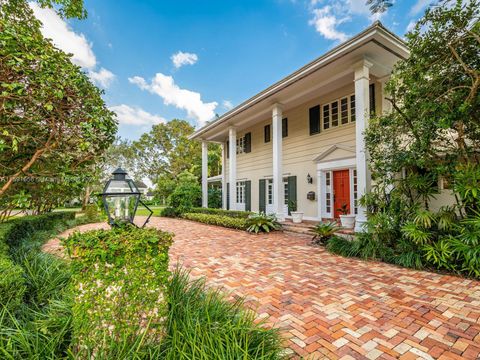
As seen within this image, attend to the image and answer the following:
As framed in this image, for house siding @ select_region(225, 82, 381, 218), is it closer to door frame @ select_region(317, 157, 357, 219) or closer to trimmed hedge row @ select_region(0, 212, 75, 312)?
door frame @ select_region(317, 157, 357, 219)

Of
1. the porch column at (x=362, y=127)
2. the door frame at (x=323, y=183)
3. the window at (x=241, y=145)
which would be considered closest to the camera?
the porch column at (x=362, y=127)

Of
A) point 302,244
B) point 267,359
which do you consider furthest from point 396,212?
point 267,359

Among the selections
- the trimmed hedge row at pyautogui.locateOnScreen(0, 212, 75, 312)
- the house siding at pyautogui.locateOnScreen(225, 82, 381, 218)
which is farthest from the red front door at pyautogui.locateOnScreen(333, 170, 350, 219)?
the trimmed hedge row at pyautogui.locateOnScreen(0, 212, 75, 312)

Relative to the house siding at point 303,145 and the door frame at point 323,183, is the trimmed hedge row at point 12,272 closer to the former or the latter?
the door frame at point 323,183

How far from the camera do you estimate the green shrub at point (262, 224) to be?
841 cm

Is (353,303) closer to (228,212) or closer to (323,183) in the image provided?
(323,183)

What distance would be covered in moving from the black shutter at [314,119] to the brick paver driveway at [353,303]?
19.1 ft

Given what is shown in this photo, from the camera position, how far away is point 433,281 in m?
3.81

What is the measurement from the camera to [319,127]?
31.0 ft

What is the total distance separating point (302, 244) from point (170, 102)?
20105 mm

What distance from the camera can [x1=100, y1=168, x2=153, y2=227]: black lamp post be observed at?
208 cm

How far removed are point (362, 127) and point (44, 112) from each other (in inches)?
278

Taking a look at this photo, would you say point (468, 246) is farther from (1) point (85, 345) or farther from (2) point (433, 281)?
(1) point (85, 345)

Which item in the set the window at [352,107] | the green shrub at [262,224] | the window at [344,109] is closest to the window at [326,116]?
the window at [344,109]
